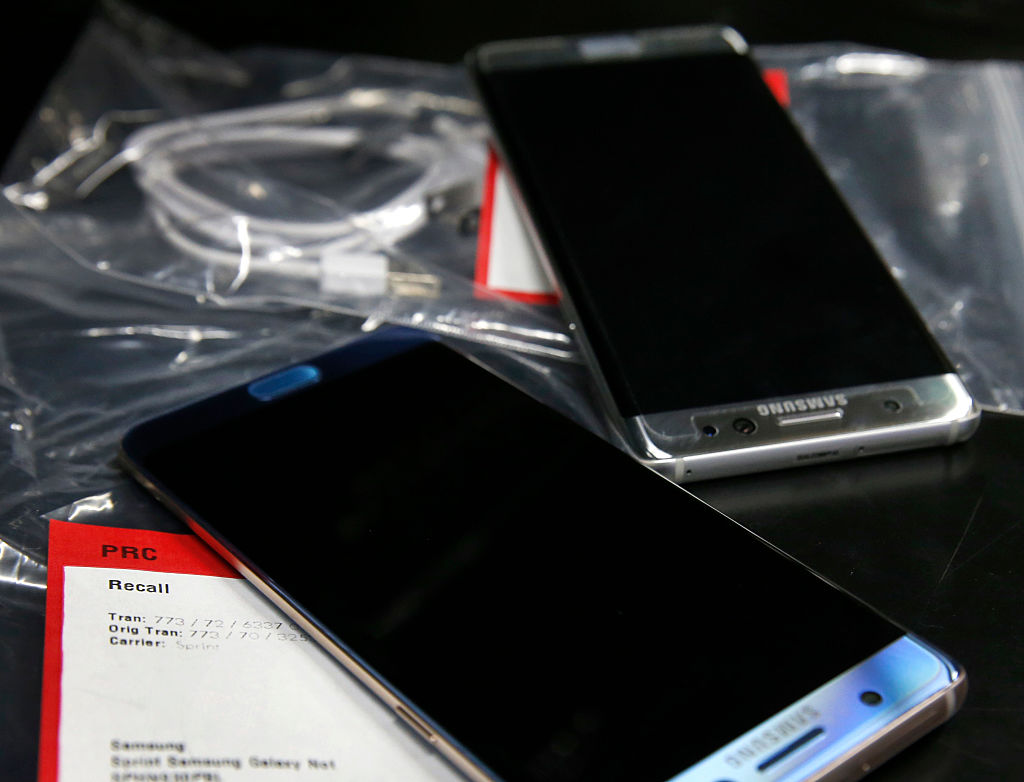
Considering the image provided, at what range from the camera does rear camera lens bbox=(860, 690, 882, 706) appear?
0.42 m

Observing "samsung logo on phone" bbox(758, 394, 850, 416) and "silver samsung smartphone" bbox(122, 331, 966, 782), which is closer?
"silver samsung smartphone" bbox(122, 331, 966, 782)

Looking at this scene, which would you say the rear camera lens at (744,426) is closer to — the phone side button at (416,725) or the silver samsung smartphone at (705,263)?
the silver samsung smartphone at (705,263)

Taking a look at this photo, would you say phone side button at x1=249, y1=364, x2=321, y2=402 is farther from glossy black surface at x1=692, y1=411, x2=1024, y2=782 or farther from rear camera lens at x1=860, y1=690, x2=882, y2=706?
rear camera lens at x1=860, y1=690, x2=882, y2=706

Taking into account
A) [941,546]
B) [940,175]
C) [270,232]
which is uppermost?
[270,232]

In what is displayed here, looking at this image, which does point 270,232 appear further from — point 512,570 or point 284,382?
point 512,570

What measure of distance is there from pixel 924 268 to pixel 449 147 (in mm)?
361

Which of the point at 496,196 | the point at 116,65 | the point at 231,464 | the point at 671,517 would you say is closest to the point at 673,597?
the point at 671,517

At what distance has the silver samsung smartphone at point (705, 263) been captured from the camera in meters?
0.57

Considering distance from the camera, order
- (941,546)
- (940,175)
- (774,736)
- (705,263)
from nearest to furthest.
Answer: (774,736) < (941,546) < (705,263) < (940,175)

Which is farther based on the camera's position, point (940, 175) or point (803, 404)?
point (940, 175)

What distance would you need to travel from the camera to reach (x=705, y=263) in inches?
25.8

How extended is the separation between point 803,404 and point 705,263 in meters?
0.13

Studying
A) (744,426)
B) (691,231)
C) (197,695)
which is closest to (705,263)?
(691,231)

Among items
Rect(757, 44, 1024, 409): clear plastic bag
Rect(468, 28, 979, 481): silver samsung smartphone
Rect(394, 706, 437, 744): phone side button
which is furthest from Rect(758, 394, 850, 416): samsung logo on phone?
Rect(394, 706, 437, 744): phone side button
